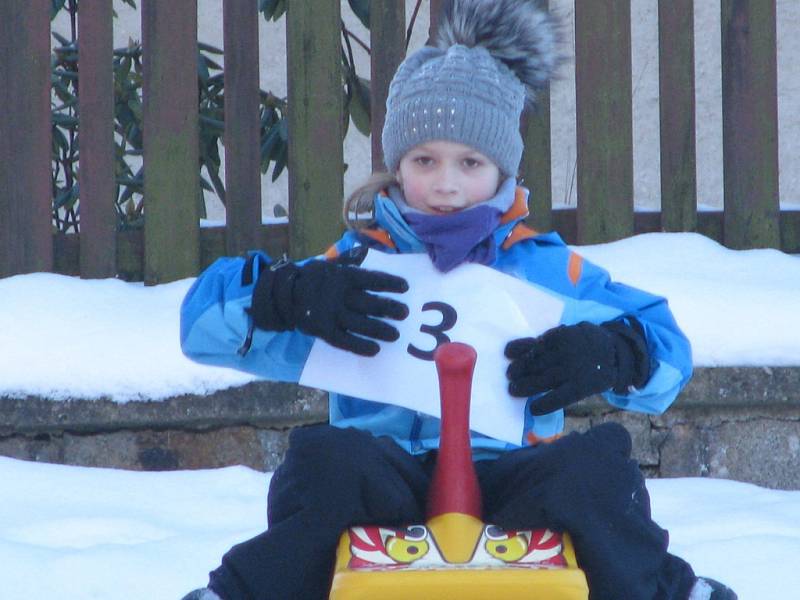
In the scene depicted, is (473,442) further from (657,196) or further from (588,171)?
(657,196)

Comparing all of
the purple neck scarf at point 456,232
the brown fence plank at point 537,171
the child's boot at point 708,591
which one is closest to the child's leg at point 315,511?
the purple neck scarf at point 456,232

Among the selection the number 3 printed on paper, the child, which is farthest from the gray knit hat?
the number 3 printed on paper

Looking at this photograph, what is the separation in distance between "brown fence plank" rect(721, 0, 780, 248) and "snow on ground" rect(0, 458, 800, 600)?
33.3 inches

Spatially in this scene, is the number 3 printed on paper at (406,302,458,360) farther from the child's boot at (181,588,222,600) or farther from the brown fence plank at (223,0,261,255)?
Result: the brown fence plank at (223,0,261,255)

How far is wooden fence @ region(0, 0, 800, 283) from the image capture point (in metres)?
3.21

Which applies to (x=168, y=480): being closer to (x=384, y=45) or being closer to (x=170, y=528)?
(x=170, y=528)

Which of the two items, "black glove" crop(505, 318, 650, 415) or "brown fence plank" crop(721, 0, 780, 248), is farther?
"brown fence plank" crop(721, 0, 780, 248)

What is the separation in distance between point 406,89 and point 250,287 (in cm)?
38

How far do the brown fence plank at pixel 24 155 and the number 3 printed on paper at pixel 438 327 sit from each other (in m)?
1.70

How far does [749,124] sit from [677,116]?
18cm

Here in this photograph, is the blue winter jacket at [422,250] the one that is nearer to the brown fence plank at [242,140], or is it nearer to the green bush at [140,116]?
the brown fence plank at [242,140]

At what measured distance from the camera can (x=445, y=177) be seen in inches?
72.7

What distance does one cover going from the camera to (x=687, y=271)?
126 inches

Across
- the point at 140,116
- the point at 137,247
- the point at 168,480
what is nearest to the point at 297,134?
the point at 137,247
